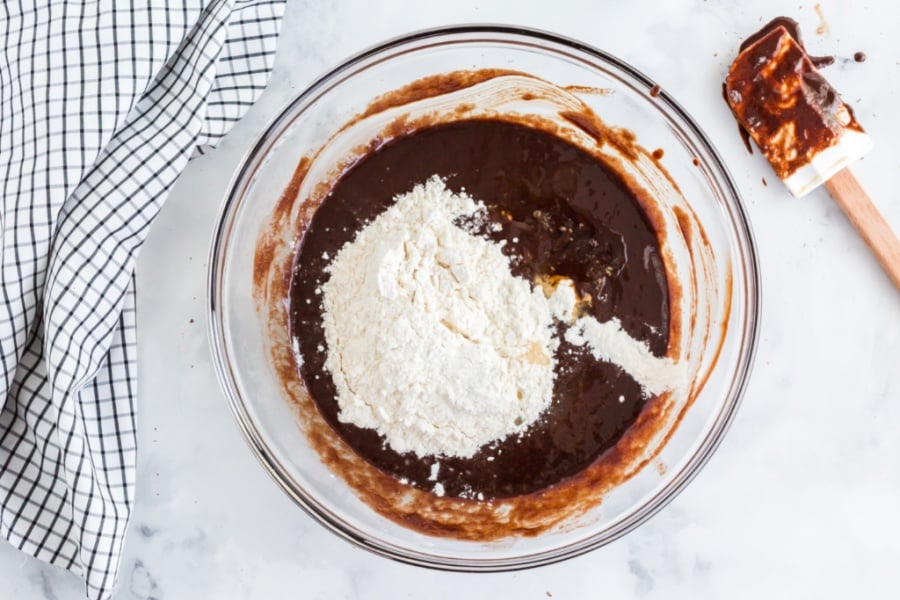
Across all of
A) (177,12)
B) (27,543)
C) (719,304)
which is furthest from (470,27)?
(27,543)

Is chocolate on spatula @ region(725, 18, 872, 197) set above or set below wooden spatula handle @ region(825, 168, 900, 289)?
above

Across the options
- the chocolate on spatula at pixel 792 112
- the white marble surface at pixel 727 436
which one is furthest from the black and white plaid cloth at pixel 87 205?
the chocolate on spatula at pixel 792 112

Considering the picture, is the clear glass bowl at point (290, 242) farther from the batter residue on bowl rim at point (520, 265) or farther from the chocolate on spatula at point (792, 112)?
the chocolate on spatula at point (792, 112)

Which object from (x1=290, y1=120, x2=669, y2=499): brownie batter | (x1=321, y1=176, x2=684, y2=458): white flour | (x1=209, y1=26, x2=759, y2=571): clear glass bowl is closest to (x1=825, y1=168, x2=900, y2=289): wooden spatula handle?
(x1=209, y1=26, x2=759, y2=571): clear glass bowl

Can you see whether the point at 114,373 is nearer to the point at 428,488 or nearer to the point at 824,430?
the point at 428,488

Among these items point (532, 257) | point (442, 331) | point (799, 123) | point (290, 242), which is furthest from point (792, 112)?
point (290, 242)

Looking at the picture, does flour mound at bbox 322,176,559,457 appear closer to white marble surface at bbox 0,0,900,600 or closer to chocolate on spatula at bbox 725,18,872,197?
white marble surface at bbox 0,0,900,600

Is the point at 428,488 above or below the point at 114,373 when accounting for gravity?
below
